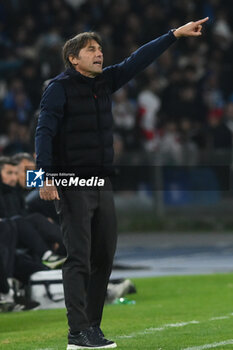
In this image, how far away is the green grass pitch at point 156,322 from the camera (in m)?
7.88

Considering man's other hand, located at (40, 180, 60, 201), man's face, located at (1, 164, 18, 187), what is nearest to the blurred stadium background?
man's face, located at (1, 164, 18, 187)

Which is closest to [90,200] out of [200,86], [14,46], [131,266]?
[131,266]

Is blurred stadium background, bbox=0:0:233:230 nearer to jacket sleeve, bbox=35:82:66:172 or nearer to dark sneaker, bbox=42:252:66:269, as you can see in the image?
dark sneaker, bbox=42:252:66:269

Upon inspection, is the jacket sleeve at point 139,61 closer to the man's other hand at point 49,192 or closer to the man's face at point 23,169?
the man's other hand at point 49,192

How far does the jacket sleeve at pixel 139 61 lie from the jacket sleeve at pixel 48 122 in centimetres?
44

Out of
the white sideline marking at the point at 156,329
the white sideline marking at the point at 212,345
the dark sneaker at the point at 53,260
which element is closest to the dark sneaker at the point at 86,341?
the white sideline marking at the point at 212,345

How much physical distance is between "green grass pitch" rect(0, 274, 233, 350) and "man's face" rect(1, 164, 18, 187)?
1.74 meters

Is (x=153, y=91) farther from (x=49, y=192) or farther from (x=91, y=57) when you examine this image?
(x=49, y=192)

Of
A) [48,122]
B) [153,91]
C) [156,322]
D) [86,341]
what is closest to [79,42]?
[48,122]

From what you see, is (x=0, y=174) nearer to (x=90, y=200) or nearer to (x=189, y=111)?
(x=90, y=200)

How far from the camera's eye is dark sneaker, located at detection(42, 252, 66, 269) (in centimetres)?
1151

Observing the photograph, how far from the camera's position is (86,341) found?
7.34 meters

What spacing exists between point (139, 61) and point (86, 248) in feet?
4.42

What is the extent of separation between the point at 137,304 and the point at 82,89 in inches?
163
